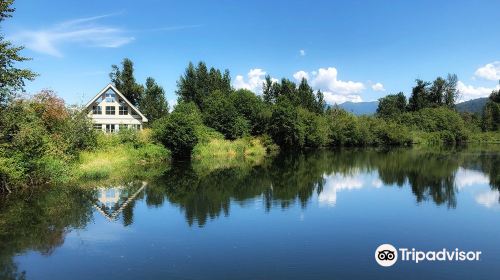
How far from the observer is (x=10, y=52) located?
1962 centimetres

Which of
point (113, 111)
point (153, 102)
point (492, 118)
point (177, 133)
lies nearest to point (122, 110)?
point (113, 111)

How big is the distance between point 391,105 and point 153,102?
211 feet

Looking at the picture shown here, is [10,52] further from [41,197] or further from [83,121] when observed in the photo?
[83,121]

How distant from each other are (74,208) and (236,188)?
976 centimetres

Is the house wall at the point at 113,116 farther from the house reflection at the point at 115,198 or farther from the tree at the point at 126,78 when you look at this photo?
the house reflection at the point at 115,198

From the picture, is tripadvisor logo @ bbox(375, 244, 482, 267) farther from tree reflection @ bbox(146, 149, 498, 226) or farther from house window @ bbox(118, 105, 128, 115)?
house window @ bbox(118, 105, 128, 115)

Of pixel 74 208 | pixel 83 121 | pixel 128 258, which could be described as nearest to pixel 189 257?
pixel 128 258

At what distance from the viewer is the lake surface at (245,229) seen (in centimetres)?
1120

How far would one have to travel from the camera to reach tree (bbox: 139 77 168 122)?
6241 centimetres

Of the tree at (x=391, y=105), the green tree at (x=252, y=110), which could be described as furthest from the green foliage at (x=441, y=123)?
the green tree at (x=252, y=110)

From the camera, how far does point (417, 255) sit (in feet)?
40.7

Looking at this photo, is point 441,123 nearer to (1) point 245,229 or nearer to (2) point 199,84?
(2) point 199,84

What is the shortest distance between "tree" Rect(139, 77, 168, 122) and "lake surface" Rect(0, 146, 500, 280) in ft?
120

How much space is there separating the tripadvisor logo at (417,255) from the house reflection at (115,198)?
10632 mm
